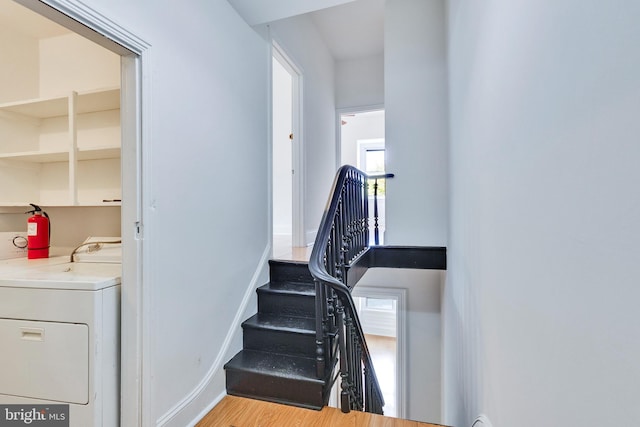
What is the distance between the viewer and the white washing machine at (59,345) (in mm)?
1250

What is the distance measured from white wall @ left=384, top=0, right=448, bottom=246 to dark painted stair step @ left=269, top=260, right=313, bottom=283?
3.87 ft

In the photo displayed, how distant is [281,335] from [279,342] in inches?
2.4

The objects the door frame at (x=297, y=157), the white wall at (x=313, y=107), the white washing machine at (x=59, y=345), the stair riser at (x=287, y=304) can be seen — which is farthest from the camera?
the door frame at (x=297, y=157)

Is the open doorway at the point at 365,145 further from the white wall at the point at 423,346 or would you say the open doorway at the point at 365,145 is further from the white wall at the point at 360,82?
the white wall at the point at 423,346

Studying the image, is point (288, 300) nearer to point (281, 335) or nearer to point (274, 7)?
point (281, 335)

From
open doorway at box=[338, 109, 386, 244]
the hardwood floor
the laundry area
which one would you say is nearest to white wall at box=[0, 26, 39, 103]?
the laundry area

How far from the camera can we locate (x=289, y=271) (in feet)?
8.49

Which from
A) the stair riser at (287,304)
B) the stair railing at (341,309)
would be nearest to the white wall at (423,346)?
the stair railing at (341,309)

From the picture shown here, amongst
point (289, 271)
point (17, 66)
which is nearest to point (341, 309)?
point (289, 271)

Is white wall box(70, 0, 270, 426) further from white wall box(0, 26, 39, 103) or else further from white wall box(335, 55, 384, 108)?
white wall box(335, 55, 384, 108)

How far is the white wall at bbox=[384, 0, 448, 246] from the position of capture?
120 inches

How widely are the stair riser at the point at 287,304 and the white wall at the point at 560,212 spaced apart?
49.4 inches

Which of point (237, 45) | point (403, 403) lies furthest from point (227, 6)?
point (403, 403)

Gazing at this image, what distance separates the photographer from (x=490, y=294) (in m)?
1.26
